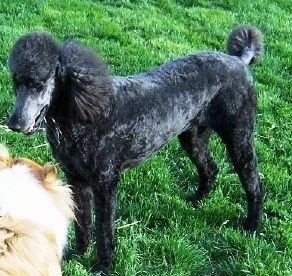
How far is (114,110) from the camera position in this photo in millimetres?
3764

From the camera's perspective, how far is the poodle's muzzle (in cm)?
341

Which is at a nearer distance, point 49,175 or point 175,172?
point 49,175

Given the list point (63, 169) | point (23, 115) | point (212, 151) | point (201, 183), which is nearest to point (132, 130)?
point (63, 169)

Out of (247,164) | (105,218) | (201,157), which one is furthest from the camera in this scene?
(201,157)

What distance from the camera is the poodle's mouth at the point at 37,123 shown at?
3445 mm

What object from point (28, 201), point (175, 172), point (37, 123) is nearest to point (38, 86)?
point (37, 123)

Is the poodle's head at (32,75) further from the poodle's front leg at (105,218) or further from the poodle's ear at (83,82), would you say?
the poodle's front leg at (105,218)

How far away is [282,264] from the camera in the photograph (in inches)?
168

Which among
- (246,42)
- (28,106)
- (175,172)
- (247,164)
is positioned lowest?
(175,172)

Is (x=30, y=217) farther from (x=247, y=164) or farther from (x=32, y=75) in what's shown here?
(x=247, y=164)

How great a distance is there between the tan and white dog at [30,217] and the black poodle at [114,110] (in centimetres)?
58

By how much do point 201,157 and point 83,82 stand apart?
1.60 metres

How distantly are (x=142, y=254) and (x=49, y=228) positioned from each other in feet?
5.73

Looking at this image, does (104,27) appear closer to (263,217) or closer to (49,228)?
(263,217)
